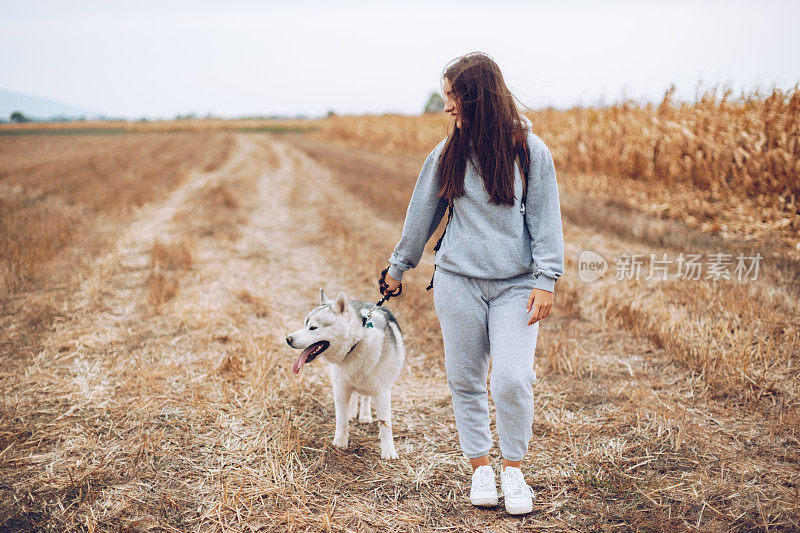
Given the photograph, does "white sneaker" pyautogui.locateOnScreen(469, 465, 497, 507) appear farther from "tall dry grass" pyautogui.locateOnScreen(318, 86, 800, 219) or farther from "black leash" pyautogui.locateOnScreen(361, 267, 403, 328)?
"tall dry grass" pyautogui.locateOnScreen(318, 86, 800, 219)

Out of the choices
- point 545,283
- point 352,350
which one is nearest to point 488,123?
point 545,283

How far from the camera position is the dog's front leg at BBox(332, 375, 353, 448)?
124 inches

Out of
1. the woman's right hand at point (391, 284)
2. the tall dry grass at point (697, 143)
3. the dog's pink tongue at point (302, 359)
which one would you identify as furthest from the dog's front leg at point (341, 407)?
the tall dry grass at point (697, 143)

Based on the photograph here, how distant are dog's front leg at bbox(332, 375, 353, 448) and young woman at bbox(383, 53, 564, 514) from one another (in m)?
0.87

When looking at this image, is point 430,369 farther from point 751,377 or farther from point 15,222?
point 15,222

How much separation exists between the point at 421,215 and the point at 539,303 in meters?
0.76

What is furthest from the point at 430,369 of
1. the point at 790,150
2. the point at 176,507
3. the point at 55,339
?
the point at 790,150

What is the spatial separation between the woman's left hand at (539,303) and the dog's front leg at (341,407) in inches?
52.0

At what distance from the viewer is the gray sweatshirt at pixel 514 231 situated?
2.37 meters

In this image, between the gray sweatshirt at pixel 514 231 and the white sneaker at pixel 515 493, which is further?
the white sneaker at pixel 515 493

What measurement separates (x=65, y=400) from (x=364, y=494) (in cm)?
253

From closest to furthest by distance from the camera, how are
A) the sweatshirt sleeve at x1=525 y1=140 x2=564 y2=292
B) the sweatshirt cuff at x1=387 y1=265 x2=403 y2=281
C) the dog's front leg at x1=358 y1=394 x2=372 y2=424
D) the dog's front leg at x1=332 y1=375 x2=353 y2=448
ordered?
the sweatshirt sleeve at x1=525 y1=140 x2=564 y2=292 < the sweatshirt cuff at x1=387 y1=265 x2=403 y2=281 < the dog's front leg at x1=332 y1=375 x2=353 y2=448 < the dog's front leg at x1=358 y1=394 x2=372 y2=424

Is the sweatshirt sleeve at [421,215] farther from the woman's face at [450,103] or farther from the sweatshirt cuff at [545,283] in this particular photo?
the sweatshirt cuff at [545,283]

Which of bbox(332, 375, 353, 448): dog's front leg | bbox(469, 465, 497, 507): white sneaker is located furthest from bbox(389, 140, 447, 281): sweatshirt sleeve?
bbox(469, 465, 497, 507): white sneaker
